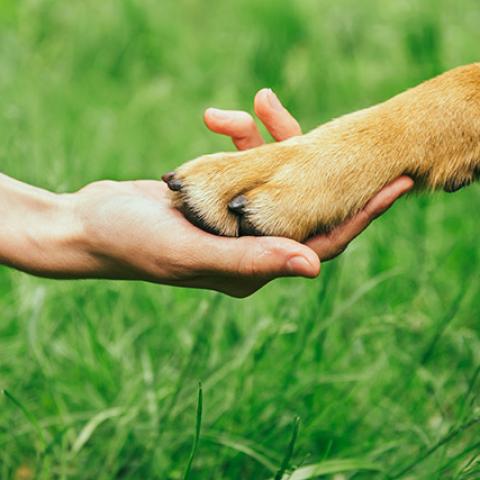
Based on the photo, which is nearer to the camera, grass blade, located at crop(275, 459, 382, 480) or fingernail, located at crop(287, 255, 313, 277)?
fingernail, located at crop(287, 255, 313, 277)

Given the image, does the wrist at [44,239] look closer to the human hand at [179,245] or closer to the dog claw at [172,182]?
the human hand at [179,245]

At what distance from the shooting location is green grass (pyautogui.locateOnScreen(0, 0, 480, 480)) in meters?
2.78

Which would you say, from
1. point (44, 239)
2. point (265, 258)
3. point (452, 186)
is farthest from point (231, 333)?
point (265, 258)

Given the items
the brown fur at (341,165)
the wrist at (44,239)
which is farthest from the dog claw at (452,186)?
the wrist at (44,239)

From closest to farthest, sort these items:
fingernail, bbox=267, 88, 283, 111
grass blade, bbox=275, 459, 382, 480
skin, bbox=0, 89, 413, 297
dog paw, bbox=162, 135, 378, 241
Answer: skin, bbox=0, 89, 413, 297
dog paw, bbox=162, 135, 378, 241
grass blade, bbox=275, 459, 382, 480
fingernail, bbox=267, 88, 283, 111

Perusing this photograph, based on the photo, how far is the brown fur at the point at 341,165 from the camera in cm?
225

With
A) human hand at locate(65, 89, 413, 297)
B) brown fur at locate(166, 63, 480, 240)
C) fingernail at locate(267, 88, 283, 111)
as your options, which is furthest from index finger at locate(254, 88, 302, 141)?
human hand at locate(65, 89, 413, 297)

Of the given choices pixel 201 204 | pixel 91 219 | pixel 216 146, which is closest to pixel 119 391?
pixel 91 219

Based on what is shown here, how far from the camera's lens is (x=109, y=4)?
6.51m

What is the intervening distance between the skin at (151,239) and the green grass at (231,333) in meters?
0.42

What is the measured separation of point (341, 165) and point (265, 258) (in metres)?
0.45

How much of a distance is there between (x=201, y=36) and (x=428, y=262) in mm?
3549

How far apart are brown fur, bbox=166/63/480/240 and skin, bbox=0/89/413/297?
2.2 inches

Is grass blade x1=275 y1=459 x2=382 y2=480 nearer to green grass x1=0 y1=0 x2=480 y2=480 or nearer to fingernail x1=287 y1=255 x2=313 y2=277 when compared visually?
green grass x1=0 y1=0 x2=480 y2=480
